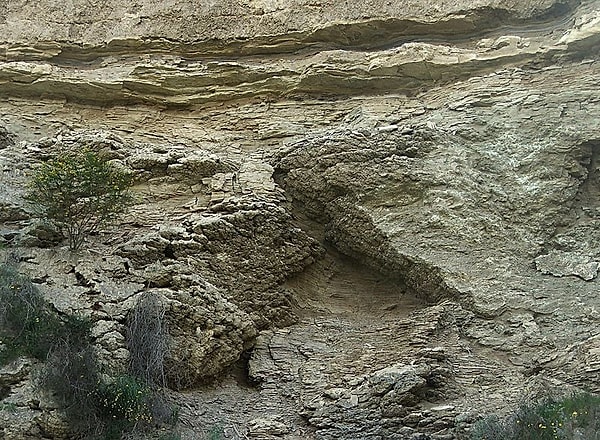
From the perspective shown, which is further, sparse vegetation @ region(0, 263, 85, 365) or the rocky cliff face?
the rocky cliff face

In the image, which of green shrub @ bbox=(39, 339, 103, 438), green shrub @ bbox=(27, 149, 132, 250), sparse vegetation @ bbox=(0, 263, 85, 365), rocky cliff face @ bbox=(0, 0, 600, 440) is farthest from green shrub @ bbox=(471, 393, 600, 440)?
green shrub @ bbox=(27, 149, 132, 250)

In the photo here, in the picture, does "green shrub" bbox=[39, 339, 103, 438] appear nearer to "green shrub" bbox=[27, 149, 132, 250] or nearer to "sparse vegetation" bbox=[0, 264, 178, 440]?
"sparse vegetation" bbox=[0, 264, 178, 440]

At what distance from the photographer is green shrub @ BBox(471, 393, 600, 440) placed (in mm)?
6199

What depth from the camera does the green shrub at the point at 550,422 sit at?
20.3 ft

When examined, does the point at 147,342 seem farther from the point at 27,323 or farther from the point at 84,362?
the point at 27,323

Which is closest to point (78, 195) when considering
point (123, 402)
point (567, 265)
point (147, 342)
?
point (147, 342)

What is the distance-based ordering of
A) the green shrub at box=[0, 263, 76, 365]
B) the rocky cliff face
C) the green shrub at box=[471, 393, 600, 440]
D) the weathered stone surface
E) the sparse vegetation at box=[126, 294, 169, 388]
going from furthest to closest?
the weathered stone surface → the rocky cliff face → the sparse vegetation at box=[126, 294, 169, 388] → the green shrub at box=[0, 263, 76, 365] → the green shrub at box=[471, 393, 600, 440]

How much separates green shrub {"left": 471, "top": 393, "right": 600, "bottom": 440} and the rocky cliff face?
1.23 feet

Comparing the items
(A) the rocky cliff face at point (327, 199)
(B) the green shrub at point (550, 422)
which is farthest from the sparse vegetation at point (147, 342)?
(B) the green shrub at point (550, 422)

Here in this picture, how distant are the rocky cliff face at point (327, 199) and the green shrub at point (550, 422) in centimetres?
38

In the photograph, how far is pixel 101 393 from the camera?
Answer: 6.96 m

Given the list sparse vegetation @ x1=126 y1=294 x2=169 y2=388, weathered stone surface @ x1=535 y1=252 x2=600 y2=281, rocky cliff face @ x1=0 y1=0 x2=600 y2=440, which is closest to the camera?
sparse vegetation @ x1=126 y1=294 x2=169 y2=388

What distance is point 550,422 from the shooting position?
631 cm

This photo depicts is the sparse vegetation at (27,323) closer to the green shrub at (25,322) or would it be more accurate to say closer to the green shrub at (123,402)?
the green shrub at (25,322)
